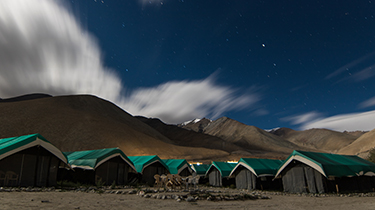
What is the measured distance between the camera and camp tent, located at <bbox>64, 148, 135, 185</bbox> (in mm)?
23141

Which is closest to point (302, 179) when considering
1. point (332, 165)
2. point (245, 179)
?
point (332, 165)

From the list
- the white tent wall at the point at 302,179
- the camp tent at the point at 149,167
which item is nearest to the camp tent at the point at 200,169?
the camp tent at the point at 149,167

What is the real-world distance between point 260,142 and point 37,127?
130 meters

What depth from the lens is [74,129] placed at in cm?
8575

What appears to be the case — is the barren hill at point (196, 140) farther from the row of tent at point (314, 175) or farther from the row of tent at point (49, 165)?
the row of tent at point (49, 165)

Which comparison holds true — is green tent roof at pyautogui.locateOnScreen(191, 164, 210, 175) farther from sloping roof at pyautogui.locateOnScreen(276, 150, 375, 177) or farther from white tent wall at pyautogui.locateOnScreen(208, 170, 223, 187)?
sloping roof at pyautogui.locateOnScreen(276, 150, 375, 177)

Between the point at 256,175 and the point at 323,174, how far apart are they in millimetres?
6779

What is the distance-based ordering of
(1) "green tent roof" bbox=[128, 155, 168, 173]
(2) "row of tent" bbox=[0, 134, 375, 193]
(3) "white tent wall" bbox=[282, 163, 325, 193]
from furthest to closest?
1. (1) "green tent roof" bbox=[128, 155, 168, 173]
2. (3) "white tent wall" bbox=[282, 163, 325, 193]
3. (2) "row of tent" bbox=[0, 134, 375, 193]

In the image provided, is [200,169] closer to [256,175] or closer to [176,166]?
[176,166]

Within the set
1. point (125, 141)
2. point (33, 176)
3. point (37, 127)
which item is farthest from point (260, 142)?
point (33, 176)

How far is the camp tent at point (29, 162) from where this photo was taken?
1653cm

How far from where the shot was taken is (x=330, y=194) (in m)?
18.5

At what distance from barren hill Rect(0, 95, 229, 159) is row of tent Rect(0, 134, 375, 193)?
56.9m

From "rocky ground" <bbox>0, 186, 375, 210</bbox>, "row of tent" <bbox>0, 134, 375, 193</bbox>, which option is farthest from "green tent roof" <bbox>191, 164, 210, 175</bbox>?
"rocky ground" <bbox>0, 186, 375, 210</bbox>
